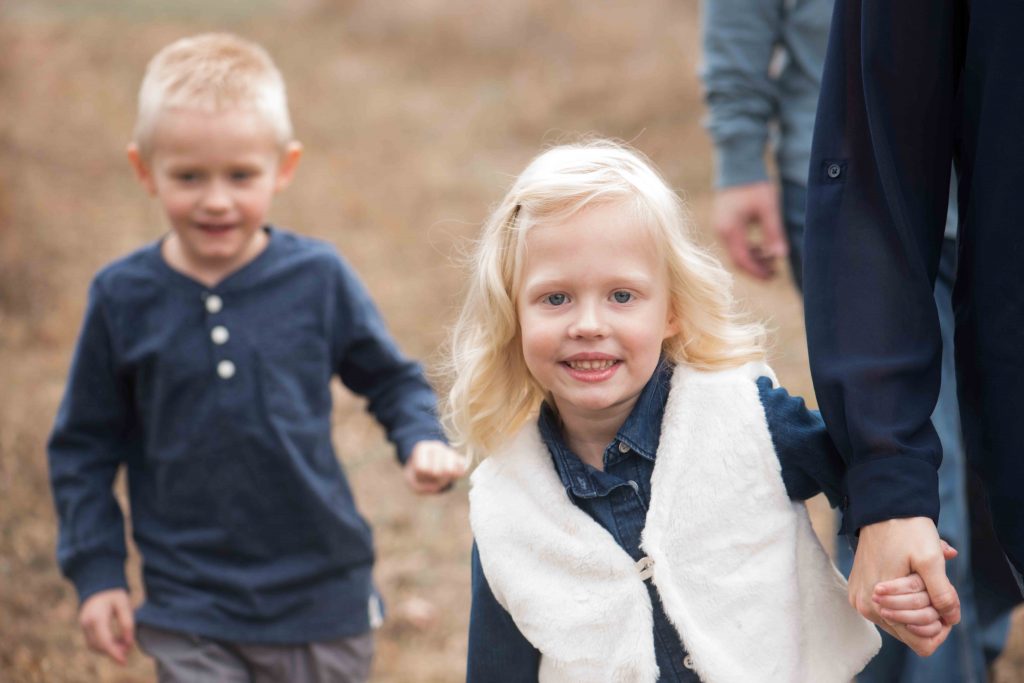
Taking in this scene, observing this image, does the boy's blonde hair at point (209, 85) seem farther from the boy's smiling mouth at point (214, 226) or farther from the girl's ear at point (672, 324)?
the girl's ear at point (672, 324)

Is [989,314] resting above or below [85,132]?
above

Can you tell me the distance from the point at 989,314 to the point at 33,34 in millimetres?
12342

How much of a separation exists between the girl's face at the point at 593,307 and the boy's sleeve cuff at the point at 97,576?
141 cm

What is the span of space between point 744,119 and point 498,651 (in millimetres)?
1676

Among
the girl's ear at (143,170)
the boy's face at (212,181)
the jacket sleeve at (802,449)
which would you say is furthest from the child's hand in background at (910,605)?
the girl's ear at (143,170)

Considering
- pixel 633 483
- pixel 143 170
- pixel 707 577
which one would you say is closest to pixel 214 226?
pixel 143 170

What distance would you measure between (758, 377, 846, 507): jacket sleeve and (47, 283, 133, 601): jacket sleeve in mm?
1636

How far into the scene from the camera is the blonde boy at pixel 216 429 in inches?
120

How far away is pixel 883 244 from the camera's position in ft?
6.53

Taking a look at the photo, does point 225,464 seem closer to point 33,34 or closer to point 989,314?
point 989,314

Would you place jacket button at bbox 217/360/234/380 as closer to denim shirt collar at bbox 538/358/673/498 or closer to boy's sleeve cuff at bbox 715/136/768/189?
denim shirt collar at bbox 538/358/673/498

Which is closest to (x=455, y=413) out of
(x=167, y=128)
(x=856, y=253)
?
(x=856, y=253)

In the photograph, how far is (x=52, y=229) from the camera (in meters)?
8.70

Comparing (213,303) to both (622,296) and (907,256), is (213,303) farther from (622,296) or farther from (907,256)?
(907,256)
